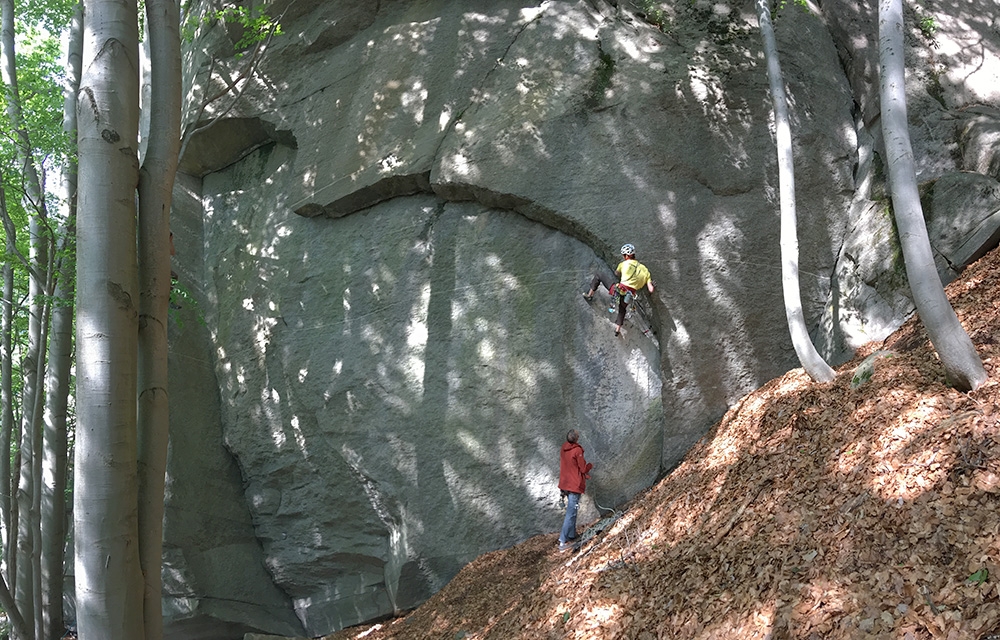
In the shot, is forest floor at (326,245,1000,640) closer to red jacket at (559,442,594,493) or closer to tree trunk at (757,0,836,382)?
tree trunk at (757,0,836,382)

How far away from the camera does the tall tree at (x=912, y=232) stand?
5.77 m

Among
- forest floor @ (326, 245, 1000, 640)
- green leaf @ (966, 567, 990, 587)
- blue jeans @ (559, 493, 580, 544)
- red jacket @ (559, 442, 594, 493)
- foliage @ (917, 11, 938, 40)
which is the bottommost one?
green leaf @ (966, 567, 990, 587)

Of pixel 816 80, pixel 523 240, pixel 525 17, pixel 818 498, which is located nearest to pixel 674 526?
pixel 818 498

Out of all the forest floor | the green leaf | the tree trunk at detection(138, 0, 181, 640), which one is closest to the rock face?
the forest floor

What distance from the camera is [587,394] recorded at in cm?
1017

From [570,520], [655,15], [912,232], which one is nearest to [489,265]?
[570,520]

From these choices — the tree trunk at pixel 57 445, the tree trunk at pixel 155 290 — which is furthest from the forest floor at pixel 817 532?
the tree trunk at pixel 57 445

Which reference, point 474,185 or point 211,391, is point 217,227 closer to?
point 211,391

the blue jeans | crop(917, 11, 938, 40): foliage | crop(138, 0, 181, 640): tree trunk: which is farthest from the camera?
crop(917, 11, 938, 40): foliage

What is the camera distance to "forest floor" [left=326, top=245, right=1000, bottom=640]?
14.3 ft

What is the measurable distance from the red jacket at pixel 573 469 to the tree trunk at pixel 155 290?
198 inches

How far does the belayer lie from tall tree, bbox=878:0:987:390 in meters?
3.90

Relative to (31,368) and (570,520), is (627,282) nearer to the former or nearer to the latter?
(570,520)

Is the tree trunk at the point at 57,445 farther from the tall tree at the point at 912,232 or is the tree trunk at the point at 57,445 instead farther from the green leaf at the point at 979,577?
the green leaf at the point at 979,577
